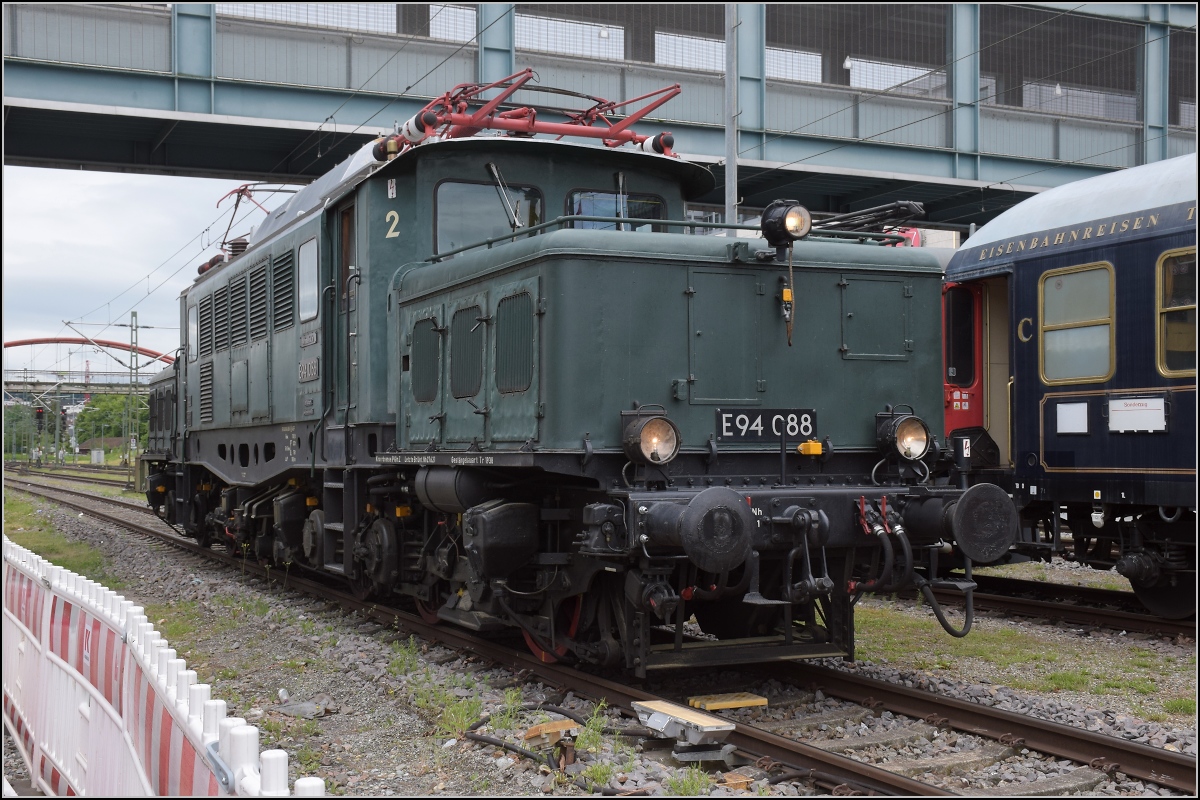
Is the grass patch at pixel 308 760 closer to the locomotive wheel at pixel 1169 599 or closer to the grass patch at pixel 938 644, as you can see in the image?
the grass patch at pixel 938 644

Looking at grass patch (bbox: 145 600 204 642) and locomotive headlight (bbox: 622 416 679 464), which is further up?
locomotive headlight (bbox: 622 416 679 464)

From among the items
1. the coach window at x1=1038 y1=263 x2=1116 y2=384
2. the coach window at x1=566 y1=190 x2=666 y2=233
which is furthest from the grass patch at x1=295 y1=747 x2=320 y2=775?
the coach window at x1=1038 y1=263 x2=1116 y2=384

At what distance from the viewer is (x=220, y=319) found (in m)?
14.0

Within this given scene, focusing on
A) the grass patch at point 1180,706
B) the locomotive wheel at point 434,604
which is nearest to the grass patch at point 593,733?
the locomotive wheel at point 434,604

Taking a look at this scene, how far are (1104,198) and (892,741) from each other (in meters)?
6.48

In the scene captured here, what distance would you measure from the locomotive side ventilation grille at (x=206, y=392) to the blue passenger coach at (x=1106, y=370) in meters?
9.16

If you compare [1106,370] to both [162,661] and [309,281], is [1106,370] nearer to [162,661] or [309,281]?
[309,281]

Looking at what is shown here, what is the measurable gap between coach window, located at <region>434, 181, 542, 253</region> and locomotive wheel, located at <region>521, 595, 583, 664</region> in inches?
112

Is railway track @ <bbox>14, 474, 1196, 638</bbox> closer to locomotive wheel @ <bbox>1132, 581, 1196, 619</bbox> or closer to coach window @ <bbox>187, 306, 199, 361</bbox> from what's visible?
locomotive wheel @ <bbox>1132, 581, 1196, 619</bbox>

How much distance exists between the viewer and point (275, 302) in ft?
38.1

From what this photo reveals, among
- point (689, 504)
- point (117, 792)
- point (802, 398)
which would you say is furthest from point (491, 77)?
point (117, 792)

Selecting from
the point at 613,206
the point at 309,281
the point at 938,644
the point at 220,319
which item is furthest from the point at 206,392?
the point at 938,644

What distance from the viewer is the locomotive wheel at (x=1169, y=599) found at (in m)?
9.96

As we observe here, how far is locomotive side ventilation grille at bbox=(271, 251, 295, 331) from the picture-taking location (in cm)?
1109
